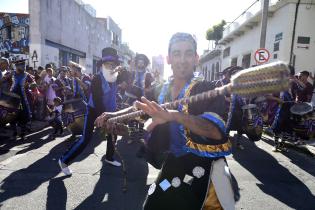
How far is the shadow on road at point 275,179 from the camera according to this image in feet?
16.3

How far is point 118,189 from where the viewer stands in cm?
515

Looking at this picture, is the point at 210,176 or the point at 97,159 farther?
the point at 97,159

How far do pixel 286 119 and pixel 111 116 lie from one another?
7030 millimetres

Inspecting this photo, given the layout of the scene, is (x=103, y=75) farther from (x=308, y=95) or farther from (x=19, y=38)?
(x=19, y=38)

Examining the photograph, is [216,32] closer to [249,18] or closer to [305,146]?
[249,18]

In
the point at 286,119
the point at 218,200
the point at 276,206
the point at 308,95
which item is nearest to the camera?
the point at 218,200

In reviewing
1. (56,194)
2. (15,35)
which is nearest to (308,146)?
(56,194)

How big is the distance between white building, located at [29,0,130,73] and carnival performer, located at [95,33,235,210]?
20.2m

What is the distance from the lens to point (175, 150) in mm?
2398

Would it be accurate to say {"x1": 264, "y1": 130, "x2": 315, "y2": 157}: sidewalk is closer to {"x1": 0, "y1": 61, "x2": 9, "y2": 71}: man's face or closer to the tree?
{"x1": 0, "y1": 61, "x2": 9, "y2": 71}: man's face

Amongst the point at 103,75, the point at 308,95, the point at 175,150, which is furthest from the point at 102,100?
the point at 308,95

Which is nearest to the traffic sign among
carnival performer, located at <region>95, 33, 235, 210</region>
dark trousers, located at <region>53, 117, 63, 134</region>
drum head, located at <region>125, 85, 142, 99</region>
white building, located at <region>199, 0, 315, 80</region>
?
white building, located at <region>199, 0, 315, 80</region>

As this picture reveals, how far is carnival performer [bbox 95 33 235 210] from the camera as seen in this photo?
2105 millimetres

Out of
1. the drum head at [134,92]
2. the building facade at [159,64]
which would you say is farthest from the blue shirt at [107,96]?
the drum head at [134,92]
